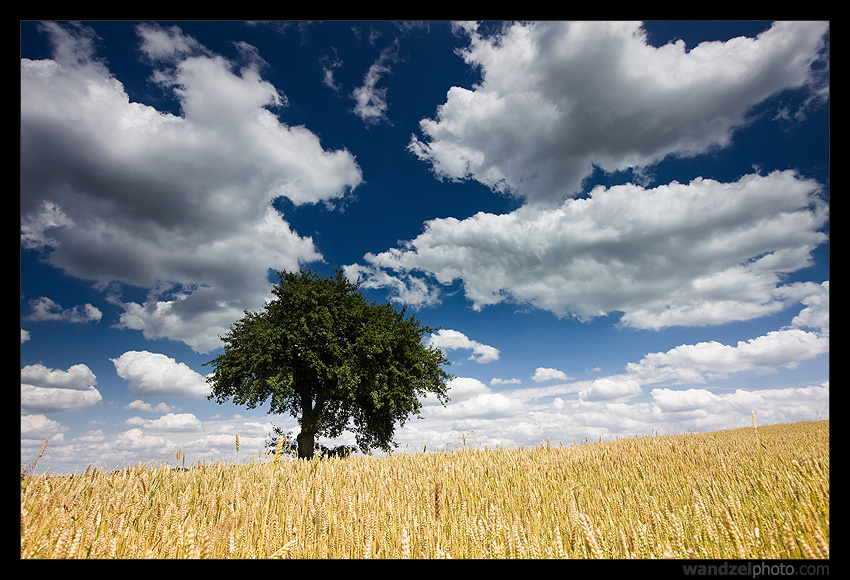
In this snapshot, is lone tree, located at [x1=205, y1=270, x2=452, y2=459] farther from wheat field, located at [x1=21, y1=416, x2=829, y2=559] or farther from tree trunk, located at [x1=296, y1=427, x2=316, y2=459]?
wheat field, located at [x1=21, y1=416, x2=829, y2=559]

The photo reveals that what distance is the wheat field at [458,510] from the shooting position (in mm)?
3309

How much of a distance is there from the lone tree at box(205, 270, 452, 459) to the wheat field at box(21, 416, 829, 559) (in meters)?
14.5

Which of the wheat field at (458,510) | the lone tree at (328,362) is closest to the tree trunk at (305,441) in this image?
the lone tree at (328,362)

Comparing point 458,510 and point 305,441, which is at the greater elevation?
point 458,510

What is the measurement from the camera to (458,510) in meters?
5.18

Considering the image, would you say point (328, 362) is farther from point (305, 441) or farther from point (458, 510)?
point (458, 510)

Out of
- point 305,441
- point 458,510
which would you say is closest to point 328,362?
point 305,441

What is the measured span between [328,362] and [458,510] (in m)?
20.6

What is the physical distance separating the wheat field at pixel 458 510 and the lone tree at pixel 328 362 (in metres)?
14.5

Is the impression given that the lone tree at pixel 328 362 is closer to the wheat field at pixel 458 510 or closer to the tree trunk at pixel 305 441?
the tree trunk at pixel 305 441

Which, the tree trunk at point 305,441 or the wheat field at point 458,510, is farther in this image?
the tree trunk at point 305,441
